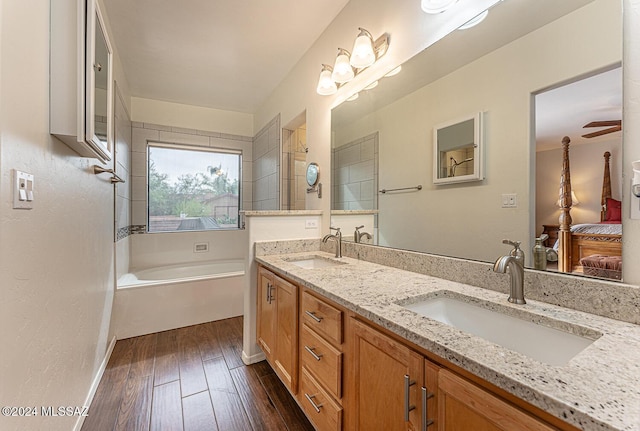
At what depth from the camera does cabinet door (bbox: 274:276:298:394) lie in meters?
1.45

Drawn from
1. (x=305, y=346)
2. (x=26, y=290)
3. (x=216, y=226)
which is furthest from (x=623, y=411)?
(x=216, y=226)

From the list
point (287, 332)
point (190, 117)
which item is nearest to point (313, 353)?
point (287, 332)

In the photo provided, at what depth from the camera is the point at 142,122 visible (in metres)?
3.50

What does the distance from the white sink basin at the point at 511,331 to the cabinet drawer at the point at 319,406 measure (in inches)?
21.6

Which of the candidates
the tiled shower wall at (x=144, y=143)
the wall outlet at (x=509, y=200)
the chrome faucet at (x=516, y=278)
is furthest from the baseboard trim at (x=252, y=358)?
the tiled shower wall at (x=144, y=143)

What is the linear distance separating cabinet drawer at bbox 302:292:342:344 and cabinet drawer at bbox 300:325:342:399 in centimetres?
4

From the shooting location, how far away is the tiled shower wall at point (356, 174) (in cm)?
183

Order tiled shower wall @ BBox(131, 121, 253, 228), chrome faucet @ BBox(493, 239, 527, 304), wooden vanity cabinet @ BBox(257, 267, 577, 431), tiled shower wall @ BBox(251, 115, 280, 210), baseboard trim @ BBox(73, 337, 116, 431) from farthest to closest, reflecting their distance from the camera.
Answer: tiled shower wall @ BBox(131, 121, 253, 228)
tiled shower wall @ BBox(251, 115, 280, 210)
baseboard trim @ BBox(73, 337, 116, 431)
chrome faucet @ BBox(493, 239, 527, 304)
wooden vanity cabinet @ BBox(257, 267, 577, 431)

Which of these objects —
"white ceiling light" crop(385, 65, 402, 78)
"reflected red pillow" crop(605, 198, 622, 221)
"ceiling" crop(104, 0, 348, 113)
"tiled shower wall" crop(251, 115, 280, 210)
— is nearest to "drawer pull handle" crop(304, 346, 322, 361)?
"reflected red pillow" crop(605, 198, 622, 221)

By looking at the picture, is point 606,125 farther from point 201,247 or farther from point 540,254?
point 201,247

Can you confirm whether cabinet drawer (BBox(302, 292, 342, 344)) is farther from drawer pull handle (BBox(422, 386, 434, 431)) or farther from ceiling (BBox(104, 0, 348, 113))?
ceiling (BBox(104, 0, 348, 113))

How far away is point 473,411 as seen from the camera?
0.60 meters

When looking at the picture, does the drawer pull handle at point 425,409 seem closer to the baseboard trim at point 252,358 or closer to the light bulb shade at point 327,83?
the baseboard trim at point 252,358

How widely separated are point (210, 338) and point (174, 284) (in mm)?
666
